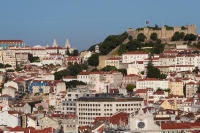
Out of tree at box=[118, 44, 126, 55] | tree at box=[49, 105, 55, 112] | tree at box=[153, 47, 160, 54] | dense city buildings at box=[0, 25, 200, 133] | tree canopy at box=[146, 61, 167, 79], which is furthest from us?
tree at box=[118, 44, 126, 55]

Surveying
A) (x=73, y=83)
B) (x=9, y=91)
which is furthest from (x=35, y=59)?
(x=9, y=91)

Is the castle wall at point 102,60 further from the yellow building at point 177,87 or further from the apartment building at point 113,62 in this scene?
the yellow building at point 177,87

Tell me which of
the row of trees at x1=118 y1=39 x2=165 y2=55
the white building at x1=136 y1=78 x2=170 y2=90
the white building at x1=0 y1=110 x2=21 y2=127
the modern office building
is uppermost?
the modern office building

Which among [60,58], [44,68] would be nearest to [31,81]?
[44,68]

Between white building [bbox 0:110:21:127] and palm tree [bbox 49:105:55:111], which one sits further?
palm tree [bbox 49:105:55:111]

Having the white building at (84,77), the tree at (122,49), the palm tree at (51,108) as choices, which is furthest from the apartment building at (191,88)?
the tree at (122,49)

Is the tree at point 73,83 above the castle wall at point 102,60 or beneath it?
beneath

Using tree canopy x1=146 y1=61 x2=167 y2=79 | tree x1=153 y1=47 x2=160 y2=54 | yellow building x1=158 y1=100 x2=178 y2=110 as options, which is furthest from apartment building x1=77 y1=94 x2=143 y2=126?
tree x1=153 y1=47 x2=160 y2=54

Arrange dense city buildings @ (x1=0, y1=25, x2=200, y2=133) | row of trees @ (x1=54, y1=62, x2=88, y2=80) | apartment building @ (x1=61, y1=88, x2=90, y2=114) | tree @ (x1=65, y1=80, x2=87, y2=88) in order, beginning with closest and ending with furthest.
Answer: dense city buildings @ (x1=0, y1=25, x2=200, y2=133) < apartment building @ (x1=61, y1=88, x2=90, y2=114) < tree @ (x1=65, y1=80, x2=87, y2=88) < row of trees @ (x1=54, y1=62, x2=88, y2=80)

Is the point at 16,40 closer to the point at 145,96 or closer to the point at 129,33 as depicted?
the point at 129,33

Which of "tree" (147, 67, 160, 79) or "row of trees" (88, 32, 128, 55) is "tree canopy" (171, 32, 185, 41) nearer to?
"row of trees" (88, 32, 128, 55)
